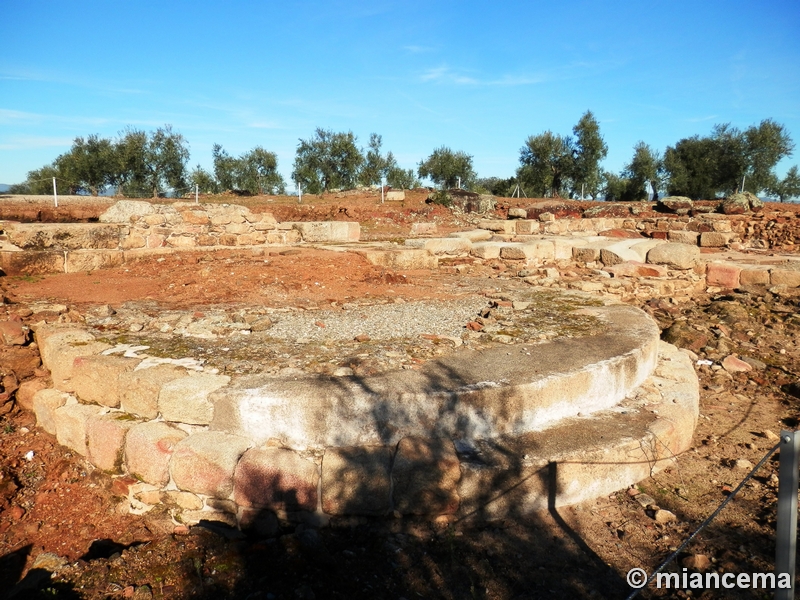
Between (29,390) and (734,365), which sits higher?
(29,390)

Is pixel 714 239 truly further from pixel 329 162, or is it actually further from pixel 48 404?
pixel 329 162

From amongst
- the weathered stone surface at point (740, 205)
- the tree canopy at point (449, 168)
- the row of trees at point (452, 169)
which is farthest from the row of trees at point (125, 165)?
the weathered stone surface at point (740, 205)

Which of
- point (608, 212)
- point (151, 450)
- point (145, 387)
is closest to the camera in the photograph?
point (151, 450)

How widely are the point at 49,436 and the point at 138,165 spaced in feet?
92.0

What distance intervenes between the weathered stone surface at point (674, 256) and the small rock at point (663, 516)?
6.45 meters

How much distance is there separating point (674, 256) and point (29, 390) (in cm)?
865

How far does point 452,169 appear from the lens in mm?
37969

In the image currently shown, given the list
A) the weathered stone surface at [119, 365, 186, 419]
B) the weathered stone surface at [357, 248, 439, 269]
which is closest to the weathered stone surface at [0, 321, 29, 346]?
the weathered stone surface at [119, 365, 186, 419]

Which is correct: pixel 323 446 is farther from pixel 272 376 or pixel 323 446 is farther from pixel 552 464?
pixel 552 464

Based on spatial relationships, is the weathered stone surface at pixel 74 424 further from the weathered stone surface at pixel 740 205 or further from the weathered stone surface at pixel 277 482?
the weathered stone surface at pixel 740 205

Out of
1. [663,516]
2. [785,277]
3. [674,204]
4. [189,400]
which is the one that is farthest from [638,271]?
[674,204]

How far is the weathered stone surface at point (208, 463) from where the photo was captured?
301 cm

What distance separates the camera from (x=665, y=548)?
112 inches

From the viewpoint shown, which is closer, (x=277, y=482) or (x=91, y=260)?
(x=277, y=482)
